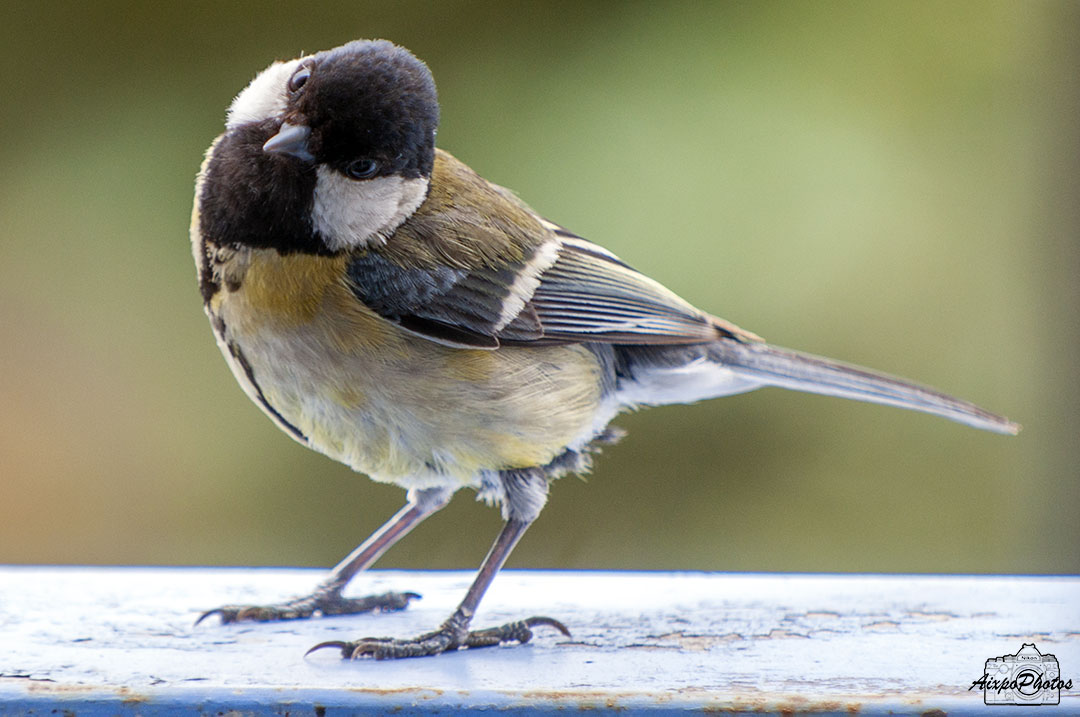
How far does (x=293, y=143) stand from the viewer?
1.29m

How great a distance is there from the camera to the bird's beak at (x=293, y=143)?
1284 mm

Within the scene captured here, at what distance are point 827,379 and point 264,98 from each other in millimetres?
908

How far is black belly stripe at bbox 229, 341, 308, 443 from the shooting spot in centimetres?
143

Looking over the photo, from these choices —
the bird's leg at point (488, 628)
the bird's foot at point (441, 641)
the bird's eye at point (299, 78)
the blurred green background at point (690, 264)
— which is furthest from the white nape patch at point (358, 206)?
the blurred green background at point (690, 264)

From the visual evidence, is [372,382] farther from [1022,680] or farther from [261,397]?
[1022,680]

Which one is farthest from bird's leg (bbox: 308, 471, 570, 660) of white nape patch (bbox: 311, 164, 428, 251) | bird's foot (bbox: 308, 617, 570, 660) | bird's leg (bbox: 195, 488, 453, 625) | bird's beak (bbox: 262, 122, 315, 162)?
bird's beak (bbox: 262, 122, 315, 162)

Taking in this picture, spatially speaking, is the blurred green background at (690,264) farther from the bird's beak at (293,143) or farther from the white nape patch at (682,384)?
the bird's beak at (293,143)

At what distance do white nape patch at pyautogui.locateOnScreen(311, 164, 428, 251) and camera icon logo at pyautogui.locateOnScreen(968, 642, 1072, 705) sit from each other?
2.79 ft

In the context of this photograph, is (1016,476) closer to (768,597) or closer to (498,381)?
(768,597)

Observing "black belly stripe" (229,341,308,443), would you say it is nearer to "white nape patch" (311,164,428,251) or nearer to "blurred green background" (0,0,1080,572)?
"white nape patch" (311,164,428,251)

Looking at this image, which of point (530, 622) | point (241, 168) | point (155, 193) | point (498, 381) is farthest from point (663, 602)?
point (155, 193)

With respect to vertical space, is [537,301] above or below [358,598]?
above

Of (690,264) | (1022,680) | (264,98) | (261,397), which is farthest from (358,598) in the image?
(690,264)

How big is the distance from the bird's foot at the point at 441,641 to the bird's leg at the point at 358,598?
0.25 meters
